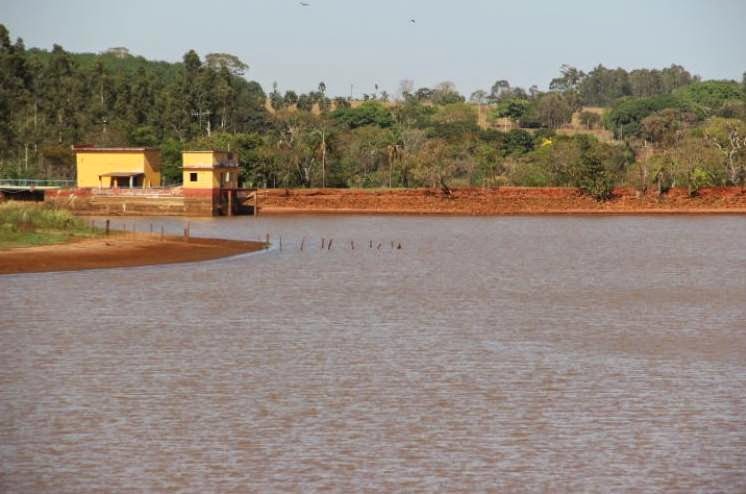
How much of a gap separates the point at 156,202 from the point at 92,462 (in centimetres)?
8355

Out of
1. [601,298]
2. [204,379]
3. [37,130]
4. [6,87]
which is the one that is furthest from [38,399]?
[6,87]

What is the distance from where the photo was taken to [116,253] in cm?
5534

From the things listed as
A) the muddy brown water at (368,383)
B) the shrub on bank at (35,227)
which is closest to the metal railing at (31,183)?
the shrub on bank at (35,227)

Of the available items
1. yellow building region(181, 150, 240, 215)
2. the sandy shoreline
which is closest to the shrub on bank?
yellow building region(181, 150, 240, 215)

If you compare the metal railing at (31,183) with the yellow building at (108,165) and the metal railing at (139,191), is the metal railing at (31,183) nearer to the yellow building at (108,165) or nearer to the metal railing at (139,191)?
the yellow building at (108,165)

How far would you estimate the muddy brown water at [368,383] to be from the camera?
18.5 m

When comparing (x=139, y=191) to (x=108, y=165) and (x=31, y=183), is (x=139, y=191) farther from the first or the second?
(x=31, y=183)

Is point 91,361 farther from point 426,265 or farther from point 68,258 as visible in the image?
point 426,265

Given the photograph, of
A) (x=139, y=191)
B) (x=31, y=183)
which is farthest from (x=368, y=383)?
(x=31, y=183)

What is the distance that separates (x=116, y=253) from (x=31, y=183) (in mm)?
58715

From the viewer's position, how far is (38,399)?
77.0 ft

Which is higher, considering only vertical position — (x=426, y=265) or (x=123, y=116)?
(x=123, y=116)

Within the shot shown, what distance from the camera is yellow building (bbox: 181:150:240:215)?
99438 millimetres

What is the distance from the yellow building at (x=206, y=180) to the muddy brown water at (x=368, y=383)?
1907 inches
